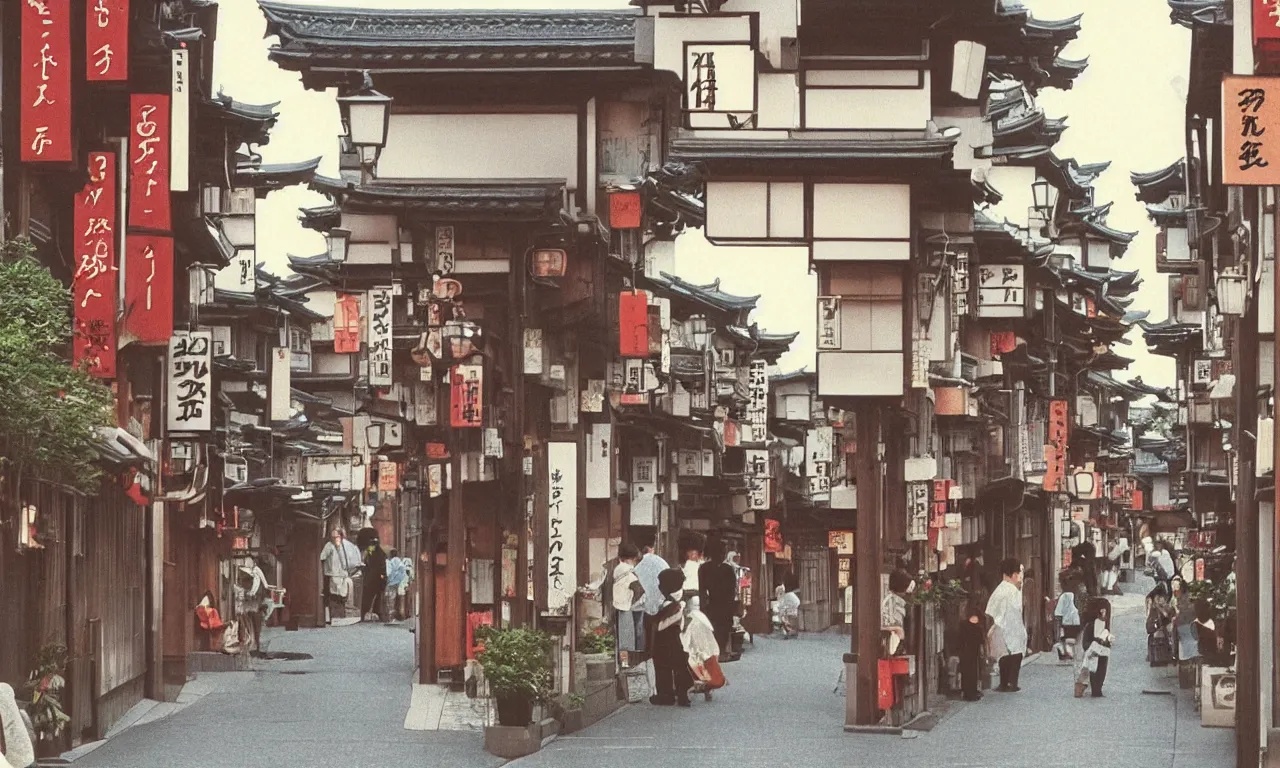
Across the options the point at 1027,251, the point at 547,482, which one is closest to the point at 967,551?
the point at 1027,251

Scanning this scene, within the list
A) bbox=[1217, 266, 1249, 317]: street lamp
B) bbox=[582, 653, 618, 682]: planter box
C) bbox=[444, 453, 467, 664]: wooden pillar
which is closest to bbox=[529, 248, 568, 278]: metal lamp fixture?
bbox=[444, 453, 467, 664]: wooden pillar

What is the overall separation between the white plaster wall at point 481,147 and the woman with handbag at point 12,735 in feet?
68.3

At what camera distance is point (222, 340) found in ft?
165

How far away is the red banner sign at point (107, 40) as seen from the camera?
25422 millimetres

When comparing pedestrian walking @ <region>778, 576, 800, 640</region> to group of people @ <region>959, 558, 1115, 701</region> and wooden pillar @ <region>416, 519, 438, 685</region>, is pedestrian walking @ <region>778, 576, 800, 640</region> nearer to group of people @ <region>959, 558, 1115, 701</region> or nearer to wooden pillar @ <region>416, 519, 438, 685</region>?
group of people @ <region>959, 558, 1115, 701</region>

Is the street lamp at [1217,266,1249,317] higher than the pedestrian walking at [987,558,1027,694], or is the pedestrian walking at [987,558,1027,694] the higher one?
the street lamp at [1217,266,1249,317]

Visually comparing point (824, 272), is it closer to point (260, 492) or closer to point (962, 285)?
point (962, 285)

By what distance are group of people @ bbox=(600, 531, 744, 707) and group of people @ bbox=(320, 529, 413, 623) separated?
12257mm

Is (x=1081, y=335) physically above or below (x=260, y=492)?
above

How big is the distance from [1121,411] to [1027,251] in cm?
6155

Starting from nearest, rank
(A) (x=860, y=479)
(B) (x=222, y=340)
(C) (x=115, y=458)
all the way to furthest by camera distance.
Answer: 1. (C) (x=115, y=458)
2. (A) (x=860, y=479)
3. (B) (x=222, y=340)

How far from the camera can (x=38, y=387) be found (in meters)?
20.3

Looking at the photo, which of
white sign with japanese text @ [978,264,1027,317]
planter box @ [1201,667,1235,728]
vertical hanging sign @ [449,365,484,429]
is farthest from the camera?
white sign with japanese text @ [978,264,1027,317]

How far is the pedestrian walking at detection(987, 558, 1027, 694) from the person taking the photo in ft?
128
